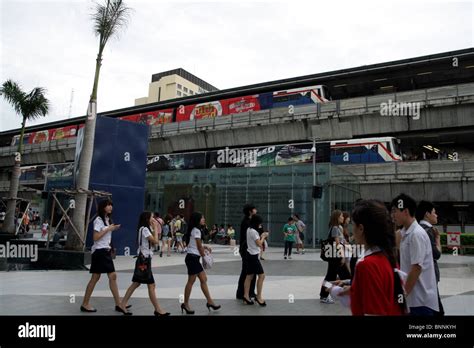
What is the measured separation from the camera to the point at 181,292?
8.08 metres

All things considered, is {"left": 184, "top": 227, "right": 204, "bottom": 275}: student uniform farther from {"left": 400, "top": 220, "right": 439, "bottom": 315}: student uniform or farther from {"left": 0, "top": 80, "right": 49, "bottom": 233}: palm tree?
{"left": 0, "top": 80, "right": 49, "bottom": 233}: palm tree

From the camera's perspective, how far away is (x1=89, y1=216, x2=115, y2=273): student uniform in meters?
6.06

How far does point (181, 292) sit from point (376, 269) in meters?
6.41

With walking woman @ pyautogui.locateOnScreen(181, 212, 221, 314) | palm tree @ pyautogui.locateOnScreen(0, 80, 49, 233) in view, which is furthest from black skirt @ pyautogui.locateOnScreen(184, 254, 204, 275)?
palm tree @ pyautogui.locateOnScreen(0, 80, 49, 233)

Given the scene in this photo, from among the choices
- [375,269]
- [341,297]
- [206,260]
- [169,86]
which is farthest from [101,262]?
[169,86]

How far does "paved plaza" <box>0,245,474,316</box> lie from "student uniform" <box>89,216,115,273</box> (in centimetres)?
73

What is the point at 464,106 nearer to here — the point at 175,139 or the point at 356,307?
the point at 175,139

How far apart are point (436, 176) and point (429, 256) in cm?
2625

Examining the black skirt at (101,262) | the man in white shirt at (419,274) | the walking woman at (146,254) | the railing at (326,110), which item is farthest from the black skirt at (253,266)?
the railing at (326,110)

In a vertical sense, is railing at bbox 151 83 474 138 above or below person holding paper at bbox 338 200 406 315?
above

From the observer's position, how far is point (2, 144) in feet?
230

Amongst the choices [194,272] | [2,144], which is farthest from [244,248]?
[2,144]

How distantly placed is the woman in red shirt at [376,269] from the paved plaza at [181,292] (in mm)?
4166

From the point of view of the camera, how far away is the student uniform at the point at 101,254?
6.06 metres
